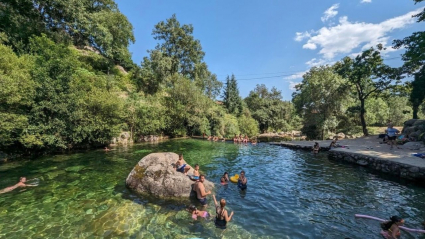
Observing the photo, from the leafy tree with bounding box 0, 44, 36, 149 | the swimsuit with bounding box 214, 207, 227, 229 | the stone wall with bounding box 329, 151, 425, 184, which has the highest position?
the leafy tree with bounding box 0, 44, 36, 149

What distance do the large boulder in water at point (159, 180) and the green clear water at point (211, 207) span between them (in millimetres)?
624

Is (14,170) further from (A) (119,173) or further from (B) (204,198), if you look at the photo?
(B) (204,198)

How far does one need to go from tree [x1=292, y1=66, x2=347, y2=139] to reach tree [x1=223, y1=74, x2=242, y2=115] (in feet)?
71.8

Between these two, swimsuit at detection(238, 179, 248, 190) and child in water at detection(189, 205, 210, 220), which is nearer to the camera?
child in water at detection(189, 205, 210, 220)

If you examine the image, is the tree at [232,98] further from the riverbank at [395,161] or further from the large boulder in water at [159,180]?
the large boulder in water at [159,180]

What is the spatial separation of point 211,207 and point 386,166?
13.8 metres

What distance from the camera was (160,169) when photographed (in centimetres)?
1060

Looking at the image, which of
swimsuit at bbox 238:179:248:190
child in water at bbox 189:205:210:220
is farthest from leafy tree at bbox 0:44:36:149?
swimsuit at bbox 238:179:248:190

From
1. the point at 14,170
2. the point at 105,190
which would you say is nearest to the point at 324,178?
the point at 105,190

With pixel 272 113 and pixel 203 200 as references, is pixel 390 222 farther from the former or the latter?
pixel 272 113

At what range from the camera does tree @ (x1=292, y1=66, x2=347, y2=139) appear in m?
31.9

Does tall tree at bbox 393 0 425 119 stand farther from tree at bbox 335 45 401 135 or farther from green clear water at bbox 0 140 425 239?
green clear water at bbox 0 140 425 239

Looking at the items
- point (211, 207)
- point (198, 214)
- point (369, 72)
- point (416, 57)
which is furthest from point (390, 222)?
point (369, 72)

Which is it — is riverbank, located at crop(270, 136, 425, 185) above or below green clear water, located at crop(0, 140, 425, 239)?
above
